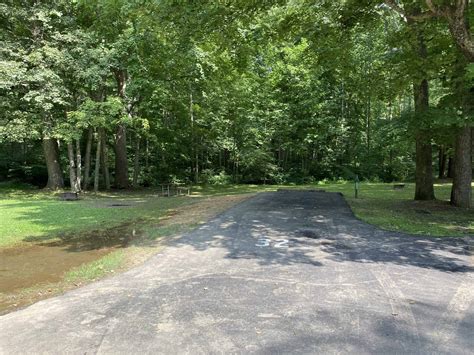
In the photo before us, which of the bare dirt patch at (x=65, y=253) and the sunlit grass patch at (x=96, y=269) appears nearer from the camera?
the bare dirt patch at (x=65, y=253)

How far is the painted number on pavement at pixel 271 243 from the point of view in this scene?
286 inches

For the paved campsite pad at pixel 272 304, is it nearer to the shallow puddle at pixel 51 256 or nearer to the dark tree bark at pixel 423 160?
the shallow puddle at pixel 51 256

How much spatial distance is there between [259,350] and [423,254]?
420 cm

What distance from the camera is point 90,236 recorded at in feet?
29.8

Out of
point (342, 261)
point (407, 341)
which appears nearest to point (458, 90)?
point (342, 261)

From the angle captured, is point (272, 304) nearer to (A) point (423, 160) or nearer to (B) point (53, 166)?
(A) point (423, 160)

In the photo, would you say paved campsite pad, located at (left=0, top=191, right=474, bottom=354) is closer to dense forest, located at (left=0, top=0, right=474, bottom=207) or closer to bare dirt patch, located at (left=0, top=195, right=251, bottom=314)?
bare dirt patch, located at (left=0, top=195, right=251, bottom=314)

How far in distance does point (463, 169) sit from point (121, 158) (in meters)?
15.2

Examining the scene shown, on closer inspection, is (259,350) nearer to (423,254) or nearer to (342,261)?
(342,261)

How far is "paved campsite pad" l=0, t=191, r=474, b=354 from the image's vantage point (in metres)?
3.60

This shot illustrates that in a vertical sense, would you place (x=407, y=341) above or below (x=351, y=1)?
below

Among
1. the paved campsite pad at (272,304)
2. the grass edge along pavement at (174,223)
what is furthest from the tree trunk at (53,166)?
the paved campsite pad at (272,304)

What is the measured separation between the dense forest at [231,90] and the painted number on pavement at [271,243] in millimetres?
4601

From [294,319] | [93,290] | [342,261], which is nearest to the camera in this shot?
[294,319]
